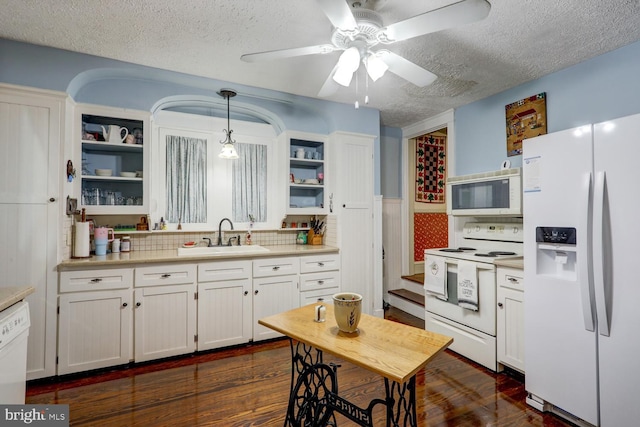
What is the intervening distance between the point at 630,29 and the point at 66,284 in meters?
4.47

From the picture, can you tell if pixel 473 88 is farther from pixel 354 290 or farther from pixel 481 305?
pixel 354 290

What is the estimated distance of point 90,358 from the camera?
247cm

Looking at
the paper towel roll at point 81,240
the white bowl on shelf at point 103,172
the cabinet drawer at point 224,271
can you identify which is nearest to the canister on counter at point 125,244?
the paper towel roll at point 81,240

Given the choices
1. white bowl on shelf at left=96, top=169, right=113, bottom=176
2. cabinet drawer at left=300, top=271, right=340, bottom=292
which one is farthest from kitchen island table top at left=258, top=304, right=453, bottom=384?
white bowl on shelf at left=96, top=169, right=113, bottom=176

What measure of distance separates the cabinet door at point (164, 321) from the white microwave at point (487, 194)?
8.99ft

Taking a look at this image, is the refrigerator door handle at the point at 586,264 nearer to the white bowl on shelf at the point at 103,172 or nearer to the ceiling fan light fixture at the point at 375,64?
the ceiling fan light fixture at the point at 375,64

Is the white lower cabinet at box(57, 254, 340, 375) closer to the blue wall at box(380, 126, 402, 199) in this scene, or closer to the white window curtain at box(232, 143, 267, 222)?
the white window curtain at box(232, 143, 267, 222)

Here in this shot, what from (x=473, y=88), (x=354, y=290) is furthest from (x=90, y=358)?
(x=473, y=88)

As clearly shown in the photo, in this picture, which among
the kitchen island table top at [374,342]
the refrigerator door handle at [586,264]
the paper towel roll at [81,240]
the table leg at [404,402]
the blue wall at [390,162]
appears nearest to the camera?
the kitchen island table top at [374,342]

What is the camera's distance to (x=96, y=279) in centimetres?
249

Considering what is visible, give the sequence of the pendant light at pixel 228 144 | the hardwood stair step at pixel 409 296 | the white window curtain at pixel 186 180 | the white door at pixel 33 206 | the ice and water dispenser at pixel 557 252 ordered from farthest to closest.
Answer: the hardwood stair step at pixel 409 296 → the white window curtain at pixel 186 180 → the pendant light at pixel 228 144 → the white door at pixel 33 206 → the ice and water dispenser at pixel 557 252

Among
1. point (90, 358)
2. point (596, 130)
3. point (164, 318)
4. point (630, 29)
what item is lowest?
point (90, 358)

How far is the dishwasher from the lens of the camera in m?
1.28

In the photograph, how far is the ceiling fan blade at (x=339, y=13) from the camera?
1439 millimetres
